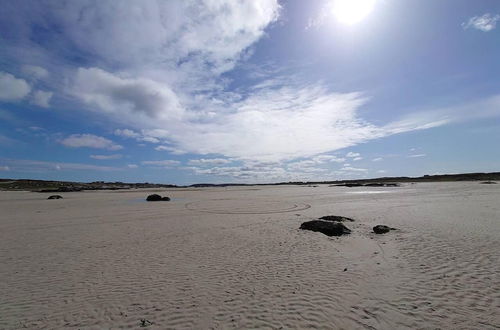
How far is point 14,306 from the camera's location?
21.9 feet

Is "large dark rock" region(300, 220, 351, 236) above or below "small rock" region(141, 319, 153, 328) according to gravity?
above

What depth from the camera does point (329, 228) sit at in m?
14.9

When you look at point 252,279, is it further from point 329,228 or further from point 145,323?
point 329,228

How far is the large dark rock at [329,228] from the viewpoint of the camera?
14609 millimetres

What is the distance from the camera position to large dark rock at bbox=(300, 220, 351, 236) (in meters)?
14.6

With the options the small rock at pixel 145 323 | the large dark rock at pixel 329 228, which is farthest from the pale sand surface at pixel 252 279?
the large dark rock at pixel 329 228

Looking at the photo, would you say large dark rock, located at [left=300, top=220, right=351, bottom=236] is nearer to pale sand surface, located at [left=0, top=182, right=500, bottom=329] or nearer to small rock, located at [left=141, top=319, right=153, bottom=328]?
pale sand surface, located at [left=0, top=182, right=500, bottom=329]

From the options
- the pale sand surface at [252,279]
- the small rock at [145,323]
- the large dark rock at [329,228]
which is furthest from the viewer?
the large dark rock at [329,228]

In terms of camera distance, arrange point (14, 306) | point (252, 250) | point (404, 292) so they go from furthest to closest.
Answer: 1. point (252, 250)
2. point (404, 292)
3. point (14, 306)

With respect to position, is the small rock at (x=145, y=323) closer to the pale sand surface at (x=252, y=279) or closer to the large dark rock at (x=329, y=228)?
the pale sand surface at (x=252, y=279)

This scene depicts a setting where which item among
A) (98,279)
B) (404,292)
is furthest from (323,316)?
(98,279)

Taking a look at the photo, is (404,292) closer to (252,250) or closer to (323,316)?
(323,316)

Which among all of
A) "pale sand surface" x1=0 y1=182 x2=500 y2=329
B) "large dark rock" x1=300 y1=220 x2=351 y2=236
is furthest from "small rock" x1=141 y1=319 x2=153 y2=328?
"large dark rock" x1=300 y1=220 x2=351 y2=236

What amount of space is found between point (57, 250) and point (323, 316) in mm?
11998
